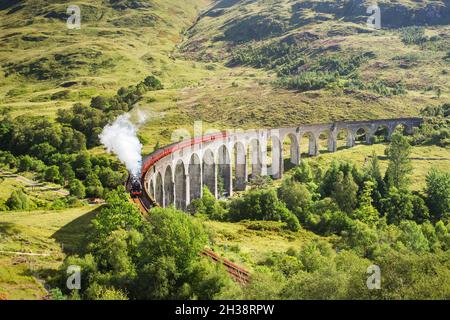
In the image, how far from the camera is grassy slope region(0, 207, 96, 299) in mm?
26422

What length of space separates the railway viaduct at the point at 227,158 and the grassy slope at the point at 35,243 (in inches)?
336

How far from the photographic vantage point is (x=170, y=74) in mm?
184750

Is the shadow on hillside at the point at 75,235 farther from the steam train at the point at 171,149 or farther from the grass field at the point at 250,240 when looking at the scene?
the grass field at the point at 250,240

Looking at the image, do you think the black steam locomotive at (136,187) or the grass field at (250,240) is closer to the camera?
the grass field at (250,240)

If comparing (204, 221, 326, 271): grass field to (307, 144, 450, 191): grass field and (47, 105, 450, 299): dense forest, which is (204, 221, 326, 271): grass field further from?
(307, 144, 450, 191): grass field

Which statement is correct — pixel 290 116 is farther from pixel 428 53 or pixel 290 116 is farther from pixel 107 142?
pixel 428 53

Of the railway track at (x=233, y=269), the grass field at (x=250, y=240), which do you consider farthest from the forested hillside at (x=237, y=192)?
the railway track at (x=233, y=269)

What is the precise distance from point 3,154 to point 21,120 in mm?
15616

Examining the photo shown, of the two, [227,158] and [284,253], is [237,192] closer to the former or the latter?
[227,158]

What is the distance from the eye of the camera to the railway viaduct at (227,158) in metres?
55.3

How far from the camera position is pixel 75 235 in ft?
127

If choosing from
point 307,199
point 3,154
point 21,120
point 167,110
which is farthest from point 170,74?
point 307,199

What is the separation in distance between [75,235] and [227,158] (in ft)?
132

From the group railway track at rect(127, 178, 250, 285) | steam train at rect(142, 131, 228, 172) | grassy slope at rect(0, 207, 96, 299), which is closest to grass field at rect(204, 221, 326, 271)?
railway track at rect(127, 178, 250, 285)
